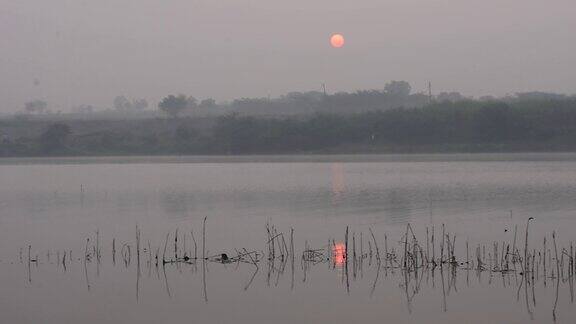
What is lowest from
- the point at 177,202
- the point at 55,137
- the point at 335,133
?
the point at 177,202

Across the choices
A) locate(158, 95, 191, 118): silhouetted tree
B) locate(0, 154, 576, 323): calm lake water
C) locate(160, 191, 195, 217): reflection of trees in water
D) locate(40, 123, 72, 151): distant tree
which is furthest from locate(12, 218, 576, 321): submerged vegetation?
locate(158, 95, 191, 118): silhouetted tree

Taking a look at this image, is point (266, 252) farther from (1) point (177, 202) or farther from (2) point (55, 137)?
(2) point (55, 137)

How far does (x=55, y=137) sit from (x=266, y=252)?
212ft

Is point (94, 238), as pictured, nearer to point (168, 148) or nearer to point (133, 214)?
point (133, 214)

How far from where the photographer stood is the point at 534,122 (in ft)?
202

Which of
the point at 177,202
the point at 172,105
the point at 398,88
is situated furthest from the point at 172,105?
the point at 177,202

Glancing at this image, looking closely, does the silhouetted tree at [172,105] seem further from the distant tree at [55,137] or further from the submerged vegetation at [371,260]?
the submerged vegetation at [371,260]

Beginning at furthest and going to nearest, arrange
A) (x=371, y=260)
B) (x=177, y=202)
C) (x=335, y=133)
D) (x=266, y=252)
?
(x=335, y=133)
(x=177, y=202)
(x=266, y=252)
(x=371, y=260)

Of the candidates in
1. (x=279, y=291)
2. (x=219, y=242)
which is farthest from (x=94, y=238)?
(x=279, y=291)

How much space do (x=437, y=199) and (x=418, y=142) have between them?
139 ft

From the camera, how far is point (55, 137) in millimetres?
75438

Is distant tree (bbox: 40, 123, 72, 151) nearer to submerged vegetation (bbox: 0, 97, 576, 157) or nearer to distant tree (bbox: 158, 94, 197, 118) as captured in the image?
submerged vegetation (bbox: 0, 97, 576, 157)

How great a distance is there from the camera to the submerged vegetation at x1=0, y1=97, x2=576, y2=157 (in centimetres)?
6169

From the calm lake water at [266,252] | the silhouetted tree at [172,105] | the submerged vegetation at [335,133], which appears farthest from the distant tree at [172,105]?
the calm lake water at [266,252]
